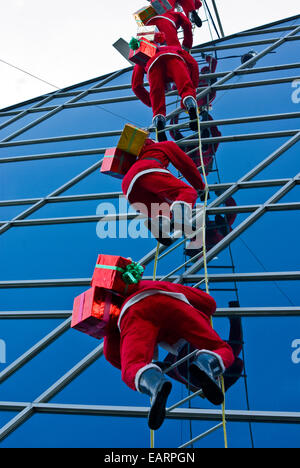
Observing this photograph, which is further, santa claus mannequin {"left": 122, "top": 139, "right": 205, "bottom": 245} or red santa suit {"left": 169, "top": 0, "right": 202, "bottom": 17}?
red santa suit {"left": 169, "top": 0, "right": 202, "bottom": 17}

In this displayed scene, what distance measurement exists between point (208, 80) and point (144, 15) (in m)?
1.45

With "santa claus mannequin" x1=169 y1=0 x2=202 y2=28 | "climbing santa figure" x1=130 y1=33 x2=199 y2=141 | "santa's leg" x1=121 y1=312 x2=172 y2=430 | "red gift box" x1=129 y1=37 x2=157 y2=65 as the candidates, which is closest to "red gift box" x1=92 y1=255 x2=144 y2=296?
"santa's leg" x1=121 y1=312 x2=172 y2=430

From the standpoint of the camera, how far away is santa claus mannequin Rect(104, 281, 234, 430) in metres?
2.98

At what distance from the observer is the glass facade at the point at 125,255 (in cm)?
385

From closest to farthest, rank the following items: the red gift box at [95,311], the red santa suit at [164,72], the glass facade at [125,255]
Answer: the red gift box at [95,311], the glass facade at [125,255], the red santa suit at [164,72]

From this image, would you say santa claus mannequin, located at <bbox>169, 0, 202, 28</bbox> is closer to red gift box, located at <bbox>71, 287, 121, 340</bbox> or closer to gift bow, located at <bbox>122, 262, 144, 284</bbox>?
gift bow, located at <bbox>122, 262, 144, 284</bbox>

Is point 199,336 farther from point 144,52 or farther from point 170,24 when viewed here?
point 170,24

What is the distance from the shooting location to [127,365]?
3.12 m

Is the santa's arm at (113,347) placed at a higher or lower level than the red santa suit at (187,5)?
lower

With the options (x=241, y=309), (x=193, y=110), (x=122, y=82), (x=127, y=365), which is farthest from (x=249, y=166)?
(x=122, y=82)

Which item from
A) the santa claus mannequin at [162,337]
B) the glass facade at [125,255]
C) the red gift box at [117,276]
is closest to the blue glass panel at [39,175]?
the glass facade at [125,255]

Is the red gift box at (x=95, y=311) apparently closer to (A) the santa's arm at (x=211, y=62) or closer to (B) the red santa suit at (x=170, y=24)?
(B) the red santa suit at (x=170, y=24)

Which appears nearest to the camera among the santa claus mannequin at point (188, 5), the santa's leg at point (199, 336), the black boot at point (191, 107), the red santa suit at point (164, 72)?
the santa's leg at point (199, 336)
